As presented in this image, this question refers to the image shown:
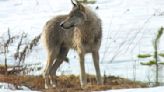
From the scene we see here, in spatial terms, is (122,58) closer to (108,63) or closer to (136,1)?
(108,63)

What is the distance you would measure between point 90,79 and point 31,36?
497 centimetres

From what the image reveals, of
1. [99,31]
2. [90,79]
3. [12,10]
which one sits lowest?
[90,79]

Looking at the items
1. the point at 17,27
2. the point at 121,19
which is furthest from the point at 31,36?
the point at 121,19

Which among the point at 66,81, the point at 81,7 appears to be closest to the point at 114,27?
the point at 66,81

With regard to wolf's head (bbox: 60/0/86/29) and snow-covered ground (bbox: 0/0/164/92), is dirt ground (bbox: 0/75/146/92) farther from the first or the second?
wolf's head (bbox: 60/0/86/29)

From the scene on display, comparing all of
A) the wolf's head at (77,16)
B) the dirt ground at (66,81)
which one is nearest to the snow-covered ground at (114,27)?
the dirt ground at (66,81)

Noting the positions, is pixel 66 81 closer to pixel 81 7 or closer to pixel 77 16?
pixel 77 16

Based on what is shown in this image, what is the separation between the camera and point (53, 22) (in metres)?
11.2

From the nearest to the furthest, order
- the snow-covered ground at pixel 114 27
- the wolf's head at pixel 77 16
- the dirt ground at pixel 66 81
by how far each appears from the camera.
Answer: the dirt ground at pixel 66 81 < the wolf's head at pixel 77 16 < the snow-covered ground at pixel 114 27

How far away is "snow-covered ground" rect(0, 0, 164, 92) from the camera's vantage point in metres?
12.3

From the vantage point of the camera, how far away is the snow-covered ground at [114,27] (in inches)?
483

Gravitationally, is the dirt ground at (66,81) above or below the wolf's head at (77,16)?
below

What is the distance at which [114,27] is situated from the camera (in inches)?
643

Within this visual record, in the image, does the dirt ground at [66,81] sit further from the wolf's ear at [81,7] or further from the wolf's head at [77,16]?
the wolf's ear at [81,7]
